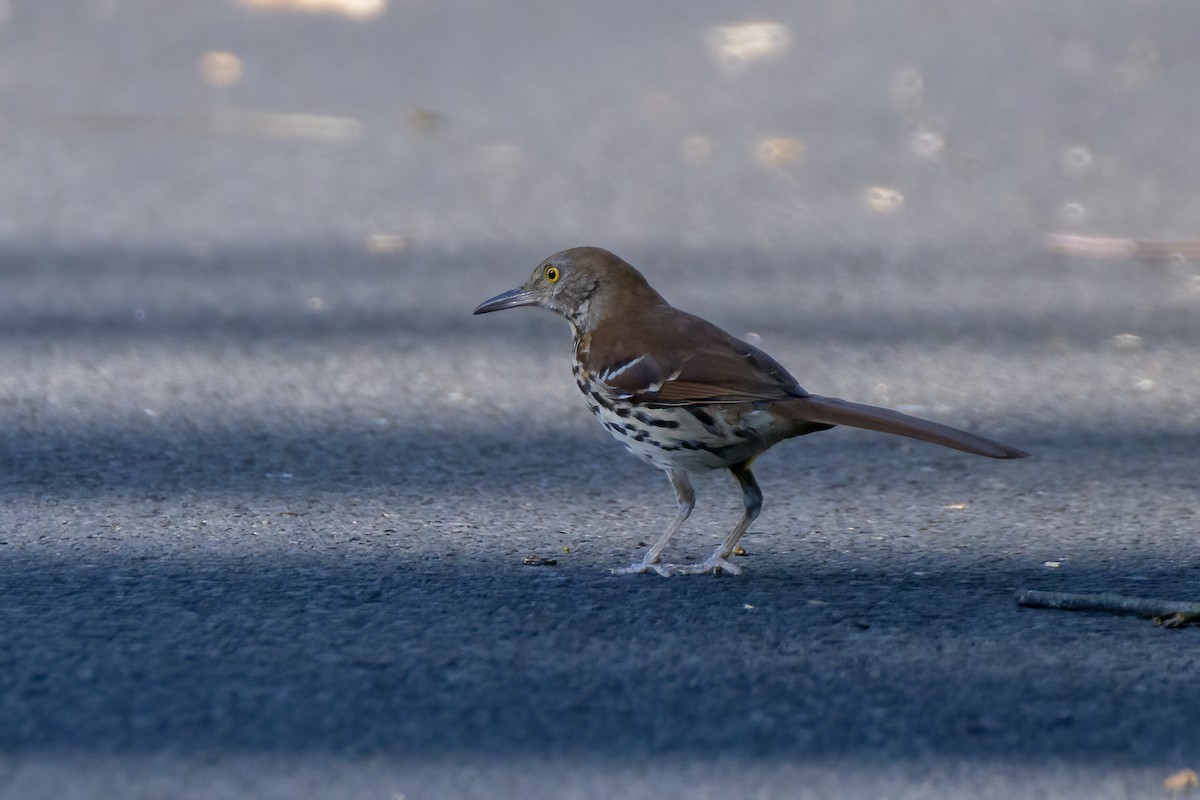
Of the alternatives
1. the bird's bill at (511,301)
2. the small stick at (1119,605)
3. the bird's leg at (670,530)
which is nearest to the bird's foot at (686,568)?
the bird's leg at (670,530)

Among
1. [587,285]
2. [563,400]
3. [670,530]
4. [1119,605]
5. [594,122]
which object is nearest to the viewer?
[1119,605]

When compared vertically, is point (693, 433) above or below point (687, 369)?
below

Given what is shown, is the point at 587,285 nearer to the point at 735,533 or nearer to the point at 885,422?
the point at 735,533

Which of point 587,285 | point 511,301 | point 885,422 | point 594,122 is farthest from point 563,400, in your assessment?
point 594,122

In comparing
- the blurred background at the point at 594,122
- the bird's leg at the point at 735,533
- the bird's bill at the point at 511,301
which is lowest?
the bird's leg at the point at 735,533

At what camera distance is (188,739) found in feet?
9.61

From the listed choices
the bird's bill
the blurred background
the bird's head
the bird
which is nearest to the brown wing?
the bird

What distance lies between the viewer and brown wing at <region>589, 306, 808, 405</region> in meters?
3.86

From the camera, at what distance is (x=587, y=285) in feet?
14.5

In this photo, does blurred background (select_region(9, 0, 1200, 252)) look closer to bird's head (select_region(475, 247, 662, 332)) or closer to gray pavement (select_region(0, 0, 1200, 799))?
gray pavement (select_region(0, 0, 1200, 799))

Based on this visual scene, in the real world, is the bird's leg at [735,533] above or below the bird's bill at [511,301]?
below

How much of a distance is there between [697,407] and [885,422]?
45 cm

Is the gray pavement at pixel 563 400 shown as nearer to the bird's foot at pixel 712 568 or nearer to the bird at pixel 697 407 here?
the bird's foot at pixel 712 568

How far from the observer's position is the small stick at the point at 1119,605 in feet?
11.6
